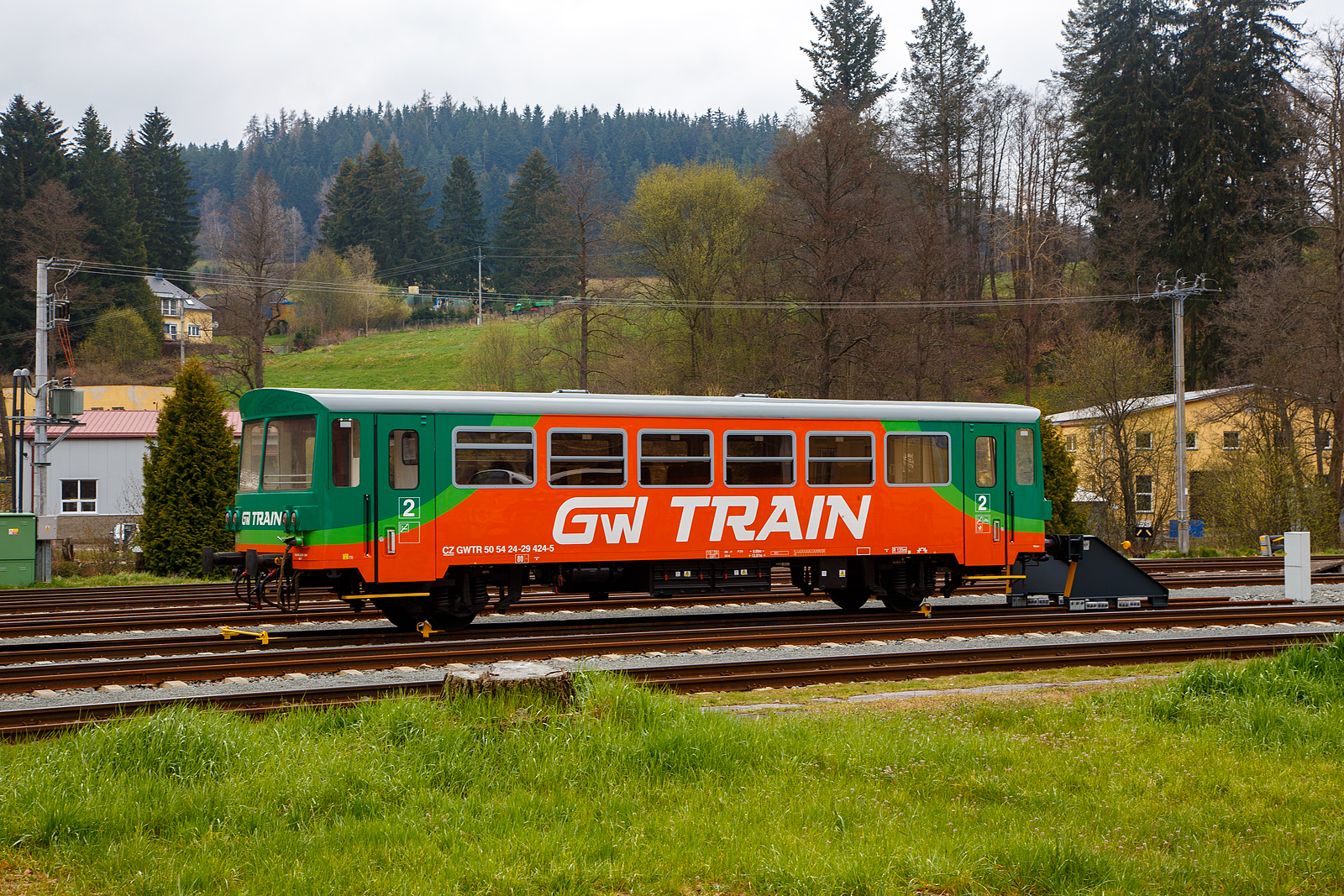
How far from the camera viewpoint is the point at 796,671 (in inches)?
442

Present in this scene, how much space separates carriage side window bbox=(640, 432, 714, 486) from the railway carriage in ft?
0.08

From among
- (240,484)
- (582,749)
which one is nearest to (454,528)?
(240,484)

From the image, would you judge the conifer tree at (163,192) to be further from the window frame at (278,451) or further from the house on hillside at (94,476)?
the window frame at (278,451)

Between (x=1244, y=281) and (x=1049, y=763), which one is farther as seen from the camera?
(x=1244, y=281)

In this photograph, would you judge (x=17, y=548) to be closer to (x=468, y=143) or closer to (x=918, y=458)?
(x=918, y=458)

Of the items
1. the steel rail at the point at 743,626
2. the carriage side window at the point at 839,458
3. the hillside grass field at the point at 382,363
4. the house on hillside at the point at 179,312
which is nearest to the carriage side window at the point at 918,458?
the carriage side window at the point at 839,458

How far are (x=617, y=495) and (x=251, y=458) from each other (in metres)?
4.74

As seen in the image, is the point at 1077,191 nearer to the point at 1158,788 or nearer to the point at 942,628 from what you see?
the point at 942,628

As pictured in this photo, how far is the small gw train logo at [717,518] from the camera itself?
564 inches

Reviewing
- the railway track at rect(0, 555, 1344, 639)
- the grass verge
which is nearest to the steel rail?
the railway track at rect(0, 555, 1344, 639)

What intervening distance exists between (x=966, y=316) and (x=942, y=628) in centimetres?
4998

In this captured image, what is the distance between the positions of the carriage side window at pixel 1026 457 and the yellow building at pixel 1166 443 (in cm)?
1958

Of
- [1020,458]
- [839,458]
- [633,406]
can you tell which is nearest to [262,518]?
[633,406]

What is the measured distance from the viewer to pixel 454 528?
1370 cm
